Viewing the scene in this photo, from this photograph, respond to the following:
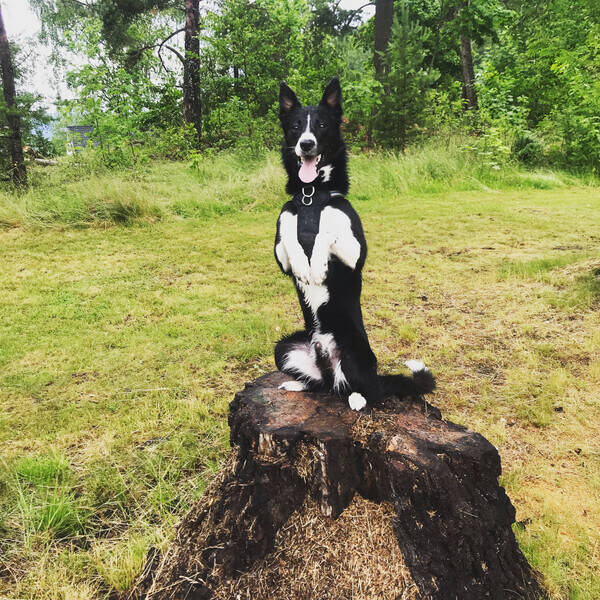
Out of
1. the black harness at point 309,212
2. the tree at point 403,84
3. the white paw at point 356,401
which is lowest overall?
the white paw at point 356,401

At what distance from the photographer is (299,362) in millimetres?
2139

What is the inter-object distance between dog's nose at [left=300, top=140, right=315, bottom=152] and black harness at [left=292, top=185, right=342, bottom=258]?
0.55 feet

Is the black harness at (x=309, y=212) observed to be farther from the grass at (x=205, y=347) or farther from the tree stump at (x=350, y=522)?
the grass at (x=205, y=347)

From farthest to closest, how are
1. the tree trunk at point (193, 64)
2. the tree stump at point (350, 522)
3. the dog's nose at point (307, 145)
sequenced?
the tree trunk at point (193, 64)
the dog's nose at point (307, 145)
the tree stump at point (350, 522)

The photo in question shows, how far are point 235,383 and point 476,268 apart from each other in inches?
144

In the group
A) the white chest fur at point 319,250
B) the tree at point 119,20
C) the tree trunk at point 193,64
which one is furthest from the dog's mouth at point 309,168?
the tree at point 119,20

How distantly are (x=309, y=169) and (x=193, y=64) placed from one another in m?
11.3

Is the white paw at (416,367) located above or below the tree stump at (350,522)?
above

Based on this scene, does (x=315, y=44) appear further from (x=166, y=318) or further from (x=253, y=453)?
(x=253, y=453)

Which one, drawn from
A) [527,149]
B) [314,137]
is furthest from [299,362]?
[527,149]

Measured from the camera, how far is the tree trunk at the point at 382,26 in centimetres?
1144

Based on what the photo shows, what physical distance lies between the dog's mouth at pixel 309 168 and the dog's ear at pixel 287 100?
0.29m

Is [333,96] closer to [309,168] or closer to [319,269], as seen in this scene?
[309,168]

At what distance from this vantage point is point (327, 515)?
167cm
